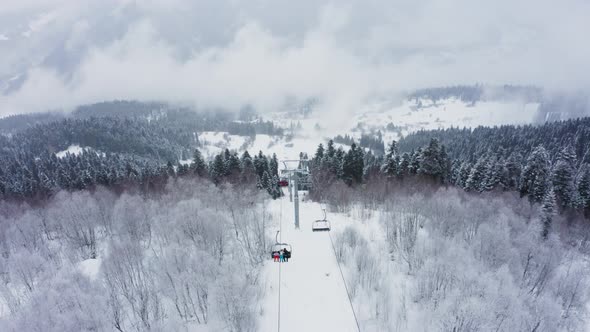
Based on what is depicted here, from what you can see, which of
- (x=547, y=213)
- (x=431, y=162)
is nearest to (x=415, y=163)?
(x=431, y=162)

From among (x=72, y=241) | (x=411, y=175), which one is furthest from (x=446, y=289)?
(x=72, y=241)

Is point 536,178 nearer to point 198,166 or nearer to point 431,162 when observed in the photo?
point 431,162

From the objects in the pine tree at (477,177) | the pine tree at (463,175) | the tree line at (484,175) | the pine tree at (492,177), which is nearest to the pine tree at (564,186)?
the tree line at (484,175)

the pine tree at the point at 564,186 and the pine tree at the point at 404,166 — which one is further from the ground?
the pine tree at the point at 404,166

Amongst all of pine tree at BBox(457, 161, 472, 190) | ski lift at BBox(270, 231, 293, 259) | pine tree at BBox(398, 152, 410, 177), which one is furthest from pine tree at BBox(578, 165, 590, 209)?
ski lift at BBox(270, 231, 293, 259)

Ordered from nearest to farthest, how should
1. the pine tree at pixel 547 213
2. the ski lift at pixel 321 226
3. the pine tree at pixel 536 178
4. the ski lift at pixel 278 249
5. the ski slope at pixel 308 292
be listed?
the ski slope at pixel 308 292
the ski lift at pixel 278 249
the ski lift at pixel 321 226
the pine tree at pixel 547 213
the pine tree at pixel 536 178

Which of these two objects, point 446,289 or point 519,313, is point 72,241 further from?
point 519,313

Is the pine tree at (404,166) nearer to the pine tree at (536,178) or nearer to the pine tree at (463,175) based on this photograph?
the pine tree at (463,175)

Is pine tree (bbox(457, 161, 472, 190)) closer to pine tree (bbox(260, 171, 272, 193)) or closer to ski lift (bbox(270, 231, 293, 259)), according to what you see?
A: pine tree (bbox(260, 171, 272, 193))
